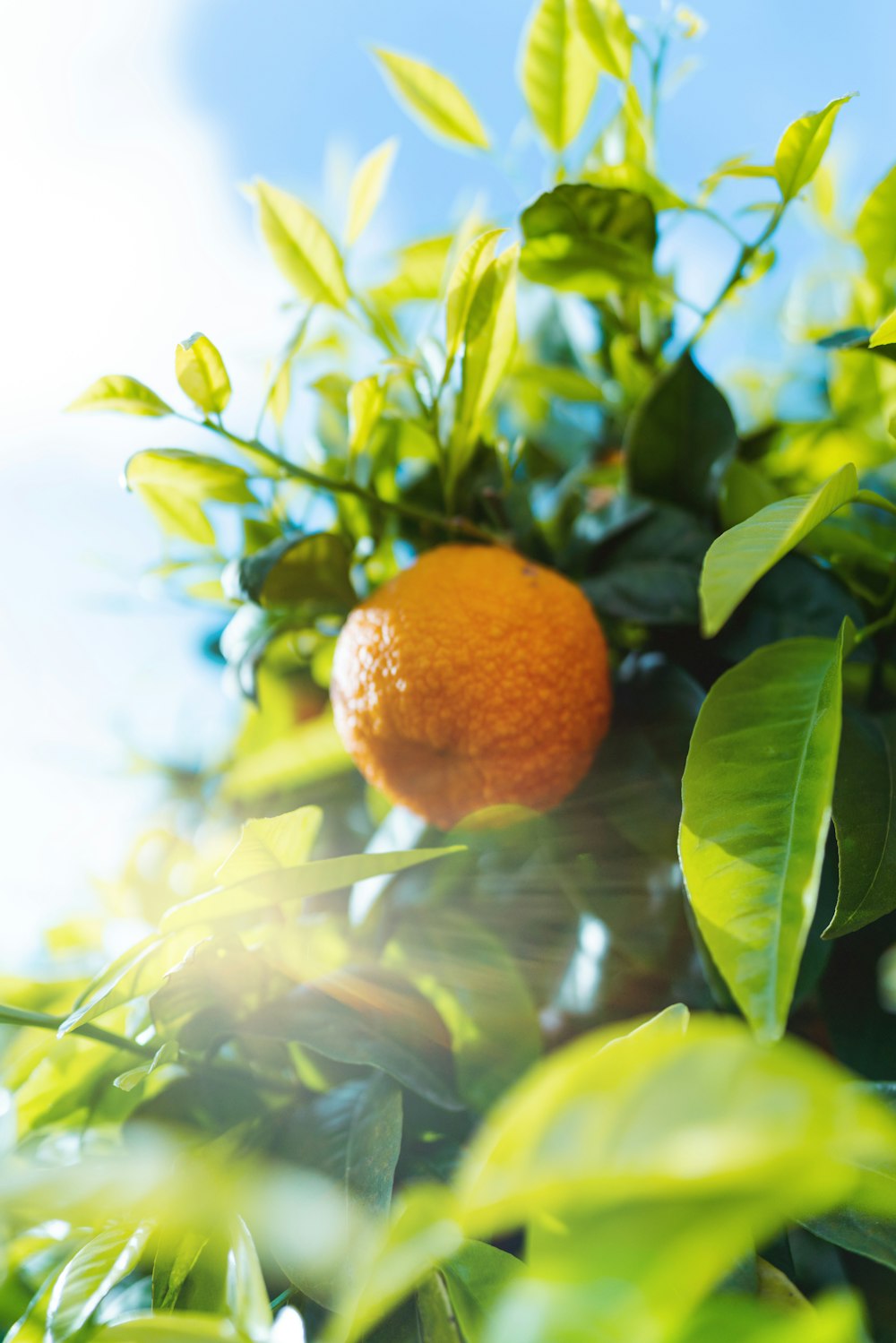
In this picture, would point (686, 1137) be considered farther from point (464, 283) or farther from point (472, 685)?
point (464, 283)

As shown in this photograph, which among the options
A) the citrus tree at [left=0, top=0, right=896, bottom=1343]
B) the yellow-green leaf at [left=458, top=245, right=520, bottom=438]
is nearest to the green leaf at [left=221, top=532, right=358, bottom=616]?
the citrus tree at [left=0, top=0, right=896, bottom=1343]

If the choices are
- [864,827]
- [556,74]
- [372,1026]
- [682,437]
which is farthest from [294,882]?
[556,74]

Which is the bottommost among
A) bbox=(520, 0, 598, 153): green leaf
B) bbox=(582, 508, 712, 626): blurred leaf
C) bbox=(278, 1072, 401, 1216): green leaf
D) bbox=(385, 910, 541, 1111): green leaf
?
bbox=(385, 910, 541, 1111): green leaf

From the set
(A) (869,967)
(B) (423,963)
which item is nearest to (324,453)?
(B) (423,963)

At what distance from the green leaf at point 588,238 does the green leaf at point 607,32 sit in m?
0.11

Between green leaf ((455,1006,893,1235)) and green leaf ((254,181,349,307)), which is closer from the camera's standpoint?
green leaf ((455,1006,893,1235))

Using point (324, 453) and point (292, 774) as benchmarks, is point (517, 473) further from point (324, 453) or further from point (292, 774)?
point (292, 774)

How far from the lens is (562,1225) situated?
204 millimetres

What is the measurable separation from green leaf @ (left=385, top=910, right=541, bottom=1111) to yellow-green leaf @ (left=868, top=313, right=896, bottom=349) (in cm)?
36

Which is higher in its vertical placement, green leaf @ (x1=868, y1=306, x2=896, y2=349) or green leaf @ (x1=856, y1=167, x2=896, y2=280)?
green leaf @ (x1=868, y1=306, x2=896, y2=349)

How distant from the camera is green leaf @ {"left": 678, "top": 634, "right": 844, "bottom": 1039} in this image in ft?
0.92

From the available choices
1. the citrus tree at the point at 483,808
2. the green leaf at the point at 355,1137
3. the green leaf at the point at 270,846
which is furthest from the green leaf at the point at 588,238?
the green leaf at the point at 355,1137

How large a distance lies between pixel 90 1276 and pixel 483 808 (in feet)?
0.89

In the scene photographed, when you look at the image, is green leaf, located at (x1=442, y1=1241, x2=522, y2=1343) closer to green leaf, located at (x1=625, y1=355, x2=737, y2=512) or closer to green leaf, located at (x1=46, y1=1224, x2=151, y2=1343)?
green leaf, located at (x1=46, y1=1224, x2=151, y2=1343)
